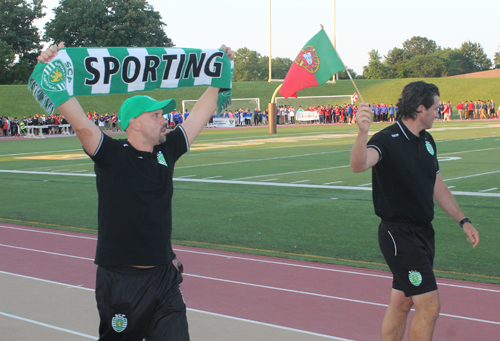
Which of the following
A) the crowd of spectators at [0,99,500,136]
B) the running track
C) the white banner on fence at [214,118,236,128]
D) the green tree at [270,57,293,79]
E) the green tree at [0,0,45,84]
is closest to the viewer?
the running track

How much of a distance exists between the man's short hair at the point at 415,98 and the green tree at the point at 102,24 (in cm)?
7779

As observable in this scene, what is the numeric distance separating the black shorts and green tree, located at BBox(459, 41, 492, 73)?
138502 mm

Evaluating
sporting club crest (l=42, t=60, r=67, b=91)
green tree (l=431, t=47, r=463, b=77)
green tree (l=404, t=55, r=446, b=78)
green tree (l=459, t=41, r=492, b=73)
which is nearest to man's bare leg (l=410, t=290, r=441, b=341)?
sporting club crest (l=42, t=60, r=67, b=91)

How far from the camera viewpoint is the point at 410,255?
3764 mm

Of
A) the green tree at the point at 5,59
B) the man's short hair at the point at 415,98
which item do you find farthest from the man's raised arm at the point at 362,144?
the green tree at the point at 5,59

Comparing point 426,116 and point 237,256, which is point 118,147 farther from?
point 237,256

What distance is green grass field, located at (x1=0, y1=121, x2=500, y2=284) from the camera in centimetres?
758

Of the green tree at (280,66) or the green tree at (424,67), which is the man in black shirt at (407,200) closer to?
the green tree at (424,67)

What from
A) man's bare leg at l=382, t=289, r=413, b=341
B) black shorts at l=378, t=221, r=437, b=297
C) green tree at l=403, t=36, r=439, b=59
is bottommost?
man's bare leg at l=382, t=289, r=413, b=341

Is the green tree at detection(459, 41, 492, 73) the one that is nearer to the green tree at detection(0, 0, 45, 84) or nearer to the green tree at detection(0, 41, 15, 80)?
the green tree at detection(0, 0, 45, 84)

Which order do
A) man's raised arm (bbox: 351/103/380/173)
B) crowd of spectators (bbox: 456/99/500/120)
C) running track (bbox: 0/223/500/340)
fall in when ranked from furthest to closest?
crowd of spectators (bbox: 456/99/500/120)
running track (bbox: 0/223/500/340)
man's raised arm (bbox: 351/103/380/173)

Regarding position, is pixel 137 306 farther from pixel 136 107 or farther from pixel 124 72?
pixel 124 72

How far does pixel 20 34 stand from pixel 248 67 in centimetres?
7534

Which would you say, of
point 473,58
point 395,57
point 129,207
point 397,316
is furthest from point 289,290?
point 473,58
